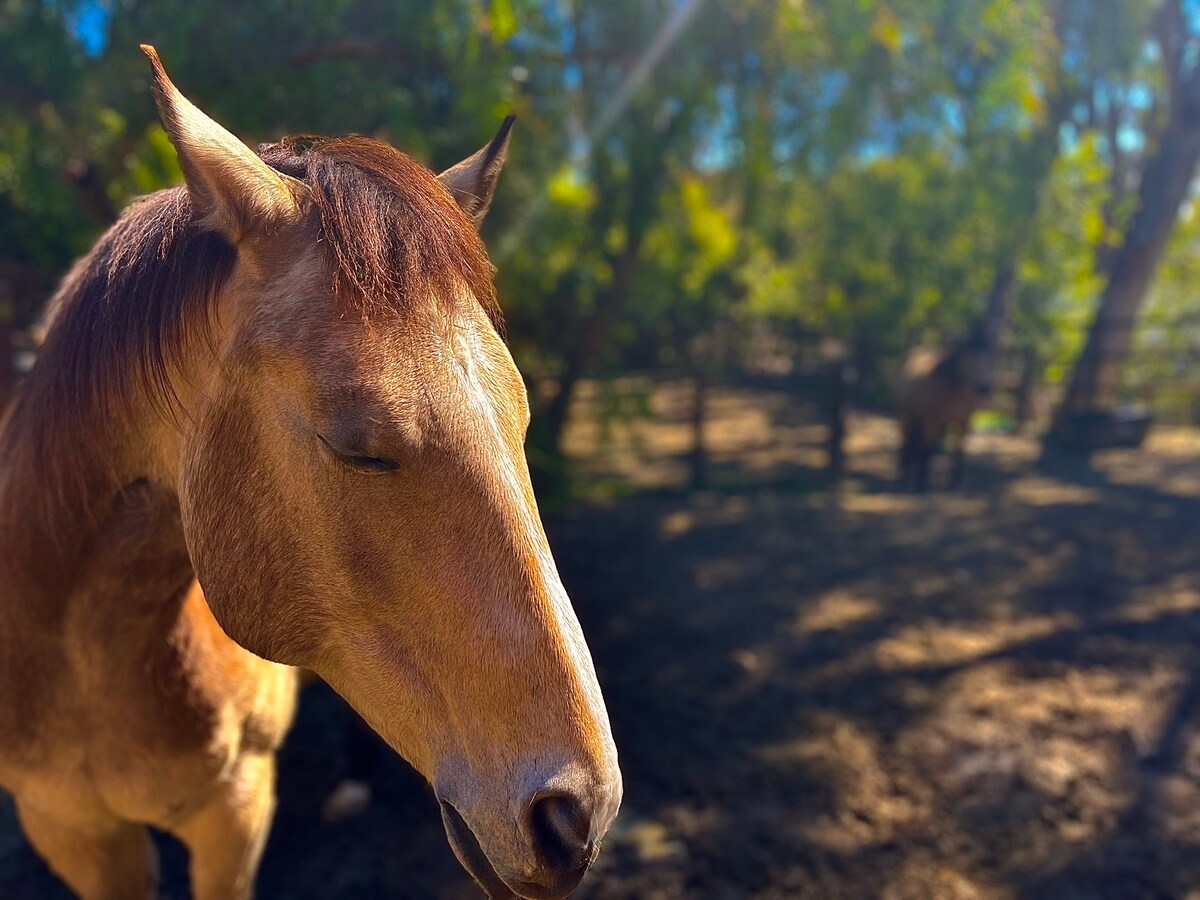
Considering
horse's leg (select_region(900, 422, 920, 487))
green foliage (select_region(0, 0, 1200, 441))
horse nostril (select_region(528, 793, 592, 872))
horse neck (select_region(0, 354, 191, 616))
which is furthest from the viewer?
horse's leg (select_region(900, 422, 920, 487))

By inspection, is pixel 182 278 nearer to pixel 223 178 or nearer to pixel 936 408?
pixel 223 178

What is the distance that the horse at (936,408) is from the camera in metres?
8.80

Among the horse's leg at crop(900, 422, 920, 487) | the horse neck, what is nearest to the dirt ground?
the horse's leg at crop(900, 422, 920, 487)

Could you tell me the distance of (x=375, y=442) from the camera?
3.37 ft

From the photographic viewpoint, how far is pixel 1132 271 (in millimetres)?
10836

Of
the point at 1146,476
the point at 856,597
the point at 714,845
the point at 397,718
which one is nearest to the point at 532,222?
the point at 856,597

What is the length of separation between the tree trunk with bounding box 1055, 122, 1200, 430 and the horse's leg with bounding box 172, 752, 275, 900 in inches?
453

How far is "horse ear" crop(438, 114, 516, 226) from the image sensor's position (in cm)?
149

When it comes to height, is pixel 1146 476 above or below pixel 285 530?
below

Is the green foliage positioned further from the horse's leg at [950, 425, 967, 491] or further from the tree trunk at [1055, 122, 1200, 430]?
the tree trunk at [1055, 122, 1200, 430]

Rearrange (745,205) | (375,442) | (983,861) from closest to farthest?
(375,442)
(983,861)
(745,205)

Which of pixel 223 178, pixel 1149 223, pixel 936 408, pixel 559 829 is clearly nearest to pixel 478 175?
pixel 223 178

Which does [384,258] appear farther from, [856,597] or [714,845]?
[856,597]

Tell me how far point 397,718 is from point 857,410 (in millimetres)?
14461
